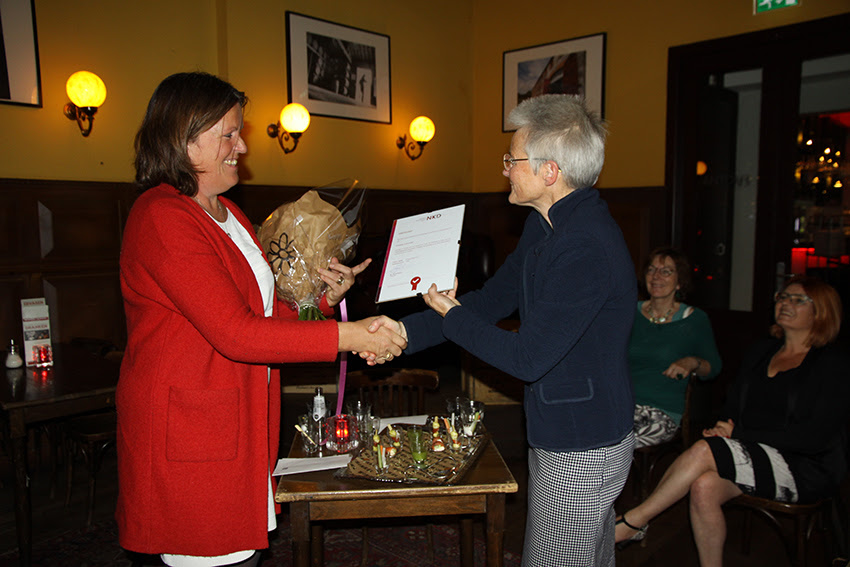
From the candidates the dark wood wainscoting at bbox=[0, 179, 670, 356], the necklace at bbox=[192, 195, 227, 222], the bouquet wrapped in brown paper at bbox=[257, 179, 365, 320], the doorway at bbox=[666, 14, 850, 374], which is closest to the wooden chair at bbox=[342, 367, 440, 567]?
the bouquet wrapped in brown paper at bbox=[257, 179, 365, 320]

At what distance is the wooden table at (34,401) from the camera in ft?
9.01

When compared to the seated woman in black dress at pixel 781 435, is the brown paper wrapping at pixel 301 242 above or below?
above

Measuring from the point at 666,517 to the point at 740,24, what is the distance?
421 cm

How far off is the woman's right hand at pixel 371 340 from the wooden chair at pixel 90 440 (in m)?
2.23

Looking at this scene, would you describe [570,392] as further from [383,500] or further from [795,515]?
[795,515]

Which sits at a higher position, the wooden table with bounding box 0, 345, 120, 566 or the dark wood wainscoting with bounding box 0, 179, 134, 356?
the dark wood wainscoting with bounding box 0, 179, 134, 356

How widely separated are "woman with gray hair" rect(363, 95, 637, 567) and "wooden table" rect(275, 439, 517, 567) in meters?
0.12

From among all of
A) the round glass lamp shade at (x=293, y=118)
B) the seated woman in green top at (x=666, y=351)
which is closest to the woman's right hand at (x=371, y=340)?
the seated woman in green top at (x=666, y=351)

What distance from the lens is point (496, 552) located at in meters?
1.82

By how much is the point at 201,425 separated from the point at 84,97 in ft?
12.4

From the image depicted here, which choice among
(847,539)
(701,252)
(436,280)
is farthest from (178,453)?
(701,252)

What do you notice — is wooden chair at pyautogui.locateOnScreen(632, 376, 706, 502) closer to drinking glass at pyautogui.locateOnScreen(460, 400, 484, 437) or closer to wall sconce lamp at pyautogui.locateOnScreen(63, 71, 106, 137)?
drinking glass at pyautogui.locateOnScreen(460, 400, 484, 437)

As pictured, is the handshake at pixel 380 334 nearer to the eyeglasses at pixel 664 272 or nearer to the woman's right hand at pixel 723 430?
the woman's right hand at pixel 723 430

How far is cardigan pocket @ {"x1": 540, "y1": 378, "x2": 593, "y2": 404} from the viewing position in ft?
5.31
